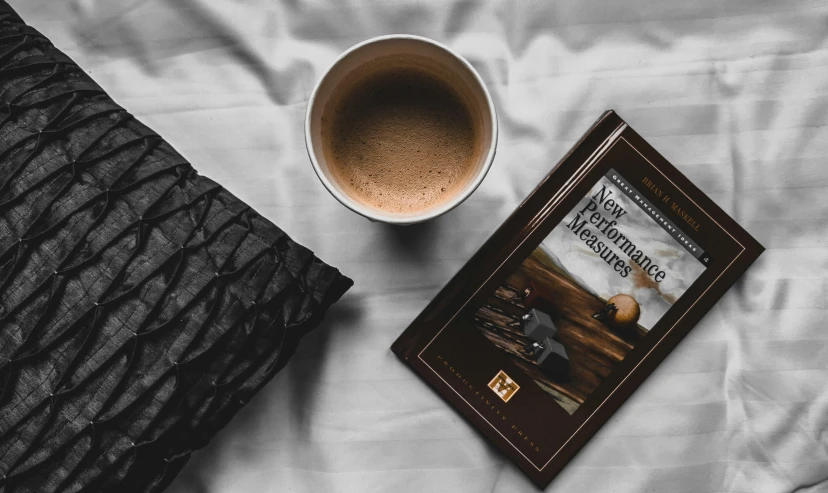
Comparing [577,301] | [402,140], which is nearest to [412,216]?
[402,140]

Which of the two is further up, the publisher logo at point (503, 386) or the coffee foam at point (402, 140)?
the coffee foam at point (402, 140)

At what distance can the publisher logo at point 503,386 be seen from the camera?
639 millimetres

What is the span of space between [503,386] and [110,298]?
0.38 m

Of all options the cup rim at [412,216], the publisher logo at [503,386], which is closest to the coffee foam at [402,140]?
the cup rim at [412,216]

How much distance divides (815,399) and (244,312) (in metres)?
0.58

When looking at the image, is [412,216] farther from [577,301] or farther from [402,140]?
[577,301]

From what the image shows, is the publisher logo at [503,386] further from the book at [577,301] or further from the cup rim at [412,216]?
the cup rim at [412,216]

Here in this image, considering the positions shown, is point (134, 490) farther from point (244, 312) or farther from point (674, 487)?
point (674, 487)

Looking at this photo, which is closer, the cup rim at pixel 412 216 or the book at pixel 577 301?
the cup rim at pixel 412 216

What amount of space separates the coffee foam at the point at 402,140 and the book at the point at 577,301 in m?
0.10

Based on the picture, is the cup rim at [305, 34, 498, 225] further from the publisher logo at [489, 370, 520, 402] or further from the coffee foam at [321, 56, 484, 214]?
the publisher logo at [489, 370, 520, 402]

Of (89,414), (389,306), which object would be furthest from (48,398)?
(389,306)

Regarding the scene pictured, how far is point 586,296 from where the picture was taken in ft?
2.10

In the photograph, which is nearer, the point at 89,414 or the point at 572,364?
the point at 89,414
